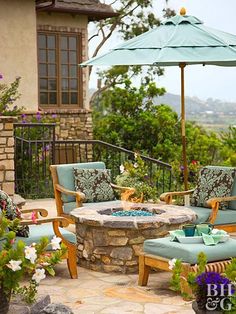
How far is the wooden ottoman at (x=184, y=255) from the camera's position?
643 cm

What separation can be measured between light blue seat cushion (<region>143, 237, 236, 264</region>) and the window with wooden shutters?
1089 centimetres

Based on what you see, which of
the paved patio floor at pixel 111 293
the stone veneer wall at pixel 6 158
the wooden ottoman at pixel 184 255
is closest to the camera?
the paved patio floor at pixel 111 293

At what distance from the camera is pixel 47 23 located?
17.2 m

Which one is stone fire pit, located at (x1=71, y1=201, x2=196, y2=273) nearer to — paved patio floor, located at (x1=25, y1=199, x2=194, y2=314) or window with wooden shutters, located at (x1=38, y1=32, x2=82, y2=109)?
paved patio floor, located at (x1=25, y1=199, x2=194, y2=314)

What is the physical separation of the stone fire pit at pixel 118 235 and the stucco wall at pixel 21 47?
8.76 meters

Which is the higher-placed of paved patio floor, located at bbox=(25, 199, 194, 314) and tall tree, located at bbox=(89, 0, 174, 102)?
tall tree, located at bbox=(89, 0, 174, 102)

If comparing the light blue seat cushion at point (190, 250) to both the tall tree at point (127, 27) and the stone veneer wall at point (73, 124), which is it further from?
the tall tree at point (127, 27)

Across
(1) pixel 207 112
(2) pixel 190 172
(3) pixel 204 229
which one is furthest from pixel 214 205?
(1) pixel 207 112

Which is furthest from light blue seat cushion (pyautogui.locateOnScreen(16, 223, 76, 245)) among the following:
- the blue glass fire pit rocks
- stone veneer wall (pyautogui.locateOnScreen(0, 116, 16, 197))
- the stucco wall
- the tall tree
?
the tall tree

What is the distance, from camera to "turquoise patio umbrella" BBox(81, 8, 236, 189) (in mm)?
8531

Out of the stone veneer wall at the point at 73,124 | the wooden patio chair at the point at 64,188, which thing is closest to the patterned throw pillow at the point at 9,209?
the wooden patio chair at the point at 64,188

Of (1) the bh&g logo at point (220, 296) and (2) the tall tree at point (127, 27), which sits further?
(2) the tall tree at point (127, 27)

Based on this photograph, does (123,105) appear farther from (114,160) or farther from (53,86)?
(114,160)

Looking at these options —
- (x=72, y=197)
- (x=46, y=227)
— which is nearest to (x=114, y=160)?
(x=72, y=197)
